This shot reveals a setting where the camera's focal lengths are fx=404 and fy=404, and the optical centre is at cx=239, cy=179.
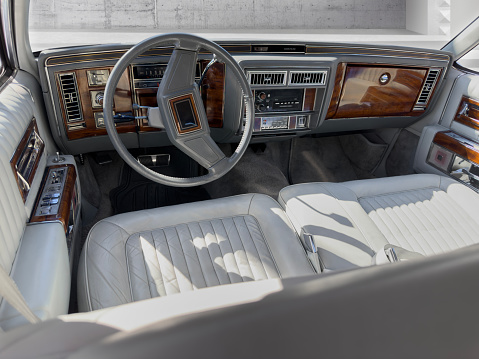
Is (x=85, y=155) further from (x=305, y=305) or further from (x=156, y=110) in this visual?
(x=305, y=305)

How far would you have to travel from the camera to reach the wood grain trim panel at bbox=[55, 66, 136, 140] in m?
1.90

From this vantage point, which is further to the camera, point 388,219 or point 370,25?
point 370,25

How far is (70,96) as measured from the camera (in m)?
1.90

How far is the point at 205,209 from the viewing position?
164 centimetres

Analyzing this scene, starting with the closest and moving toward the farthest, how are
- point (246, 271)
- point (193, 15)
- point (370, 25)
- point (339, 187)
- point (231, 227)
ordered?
1. point (246, 271)
2. point (231, 227)
3. point (339, 187)
4. point (193, 15)
5. point (370, 25)

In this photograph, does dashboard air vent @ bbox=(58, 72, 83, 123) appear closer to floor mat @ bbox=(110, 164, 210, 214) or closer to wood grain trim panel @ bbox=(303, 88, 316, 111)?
floor mat @ bbox=(110, 164, 210, 214)

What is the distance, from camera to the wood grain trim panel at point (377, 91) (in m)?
2.27

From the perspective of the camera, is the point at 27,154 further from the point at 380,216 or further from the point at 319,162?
the point at 319,162

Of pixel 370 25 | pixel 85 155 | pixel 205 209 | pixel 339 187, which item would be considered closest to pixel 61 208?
pixel 205 209

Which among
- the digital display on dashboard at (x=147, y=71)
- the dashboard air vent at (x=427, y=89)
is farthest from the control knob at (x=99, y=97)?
the dashboard air vent at (x=427, y=89)

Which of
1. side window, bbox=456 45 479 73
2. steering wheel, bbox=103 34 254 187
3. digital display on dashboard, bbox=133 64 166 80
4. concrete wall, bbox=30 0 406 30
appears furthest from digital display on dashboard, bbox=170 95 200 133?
side window, bbox=456 45 479 73

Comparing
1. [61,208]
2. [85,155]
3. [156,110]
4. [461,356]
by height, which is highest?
[461,356]

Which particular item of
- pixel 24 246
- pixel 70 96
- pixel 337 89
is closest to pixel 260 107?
pixel 337 89

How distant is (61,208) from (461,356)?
52.1 inches
